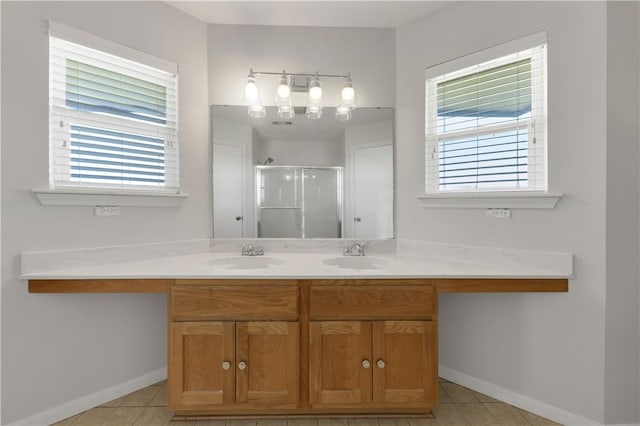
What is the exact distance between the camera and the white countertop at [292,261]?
180 centimetres

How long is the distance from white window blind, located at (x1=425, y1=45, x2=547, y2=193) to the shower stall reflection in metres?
0.71

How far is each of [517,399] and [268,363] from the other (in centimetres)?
151

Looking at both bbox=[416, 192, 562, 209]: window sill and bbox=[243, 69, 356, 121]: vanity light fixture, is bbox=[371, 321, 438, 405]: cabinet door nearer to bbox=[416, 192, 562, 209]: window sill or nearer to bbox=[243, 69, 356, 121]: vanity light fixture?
bbox=[416, 192, 562, 209]: window sill

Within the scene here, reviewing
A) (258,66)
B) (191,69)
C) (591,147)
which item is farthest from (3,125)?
(591,147)

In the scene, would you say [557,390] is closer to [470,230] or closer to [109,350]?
[470,230]

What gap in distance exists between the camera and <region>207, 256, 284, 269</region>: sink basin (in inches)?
90.7

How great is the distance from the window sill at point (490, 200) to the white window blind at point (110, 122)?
181 centimetres

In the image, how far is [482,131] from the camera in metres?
2.17

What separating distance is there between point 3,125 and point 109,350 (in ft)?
4.53

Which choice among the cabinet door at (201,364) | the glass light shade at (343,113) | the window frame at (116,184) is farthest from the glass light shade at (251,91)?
the cabinet door at (201,364)

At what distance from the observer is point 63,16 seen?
6.22 ft

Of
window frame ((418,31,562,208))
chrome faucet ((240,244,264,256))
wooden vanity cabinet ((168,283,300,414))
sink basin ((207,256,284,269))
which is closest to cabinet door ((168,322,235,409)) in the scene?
wooden vanity cabinet ((168,283,300,414))

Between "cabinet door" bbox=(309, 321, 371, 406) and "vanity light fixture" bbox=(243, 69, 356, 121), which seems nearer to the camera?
"cabinet door" bbox=(309, 321, 371, 406)

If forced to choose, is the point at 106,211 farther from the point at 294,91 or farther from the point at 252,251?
the point at 294,91
